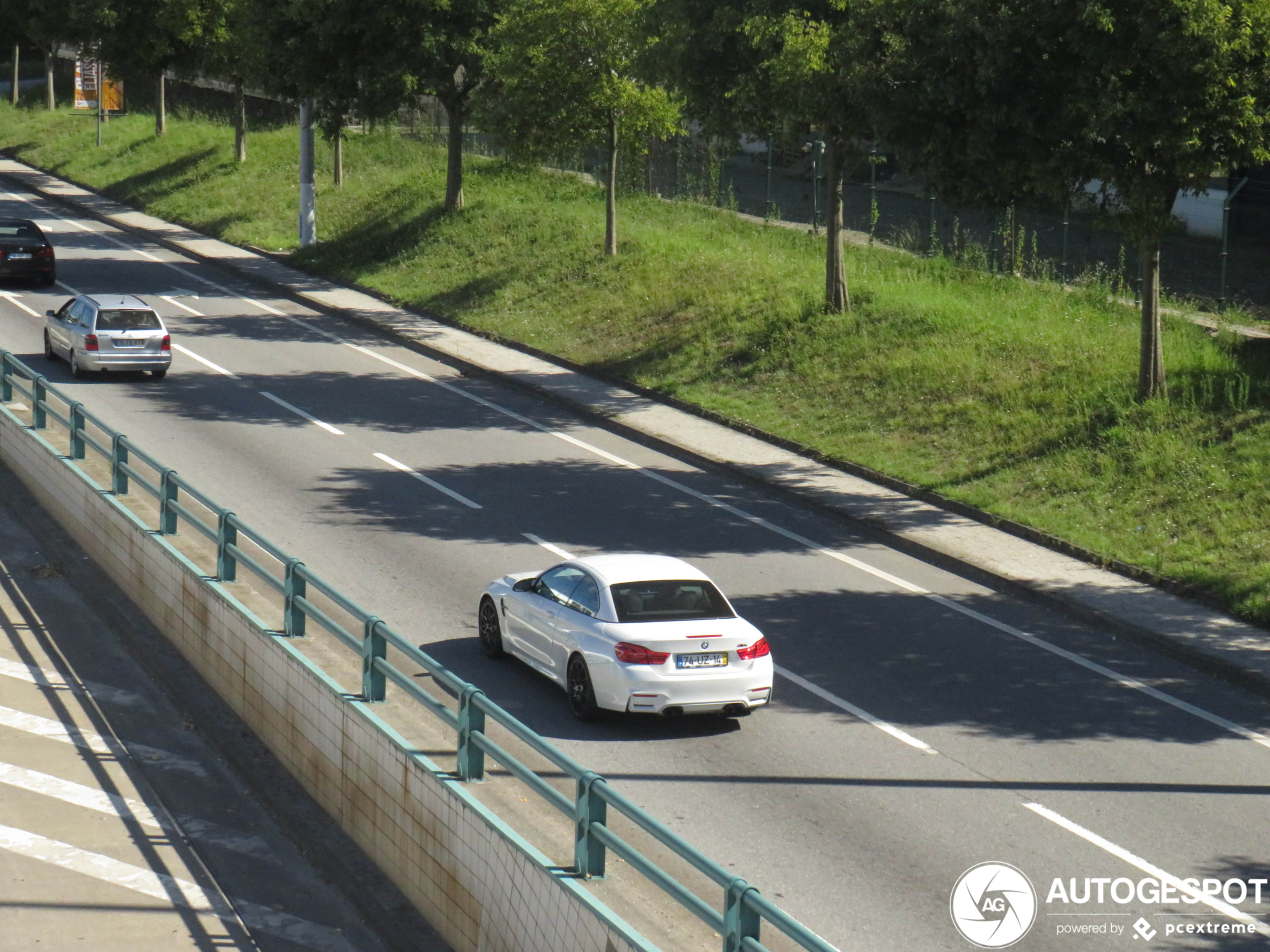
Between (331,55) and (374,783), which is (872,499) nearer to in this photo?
(374,783)

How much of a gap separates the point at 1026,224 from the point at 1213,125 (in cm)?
2077

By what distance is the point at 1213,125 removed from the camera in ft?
64.3

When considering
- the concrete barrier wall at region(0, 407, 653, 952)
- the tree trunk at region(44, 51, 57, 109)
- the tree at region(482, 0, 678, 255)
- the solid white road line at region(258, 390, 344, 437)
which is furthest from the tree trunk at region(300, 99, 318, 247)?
the tree trunk at region(44, 51, 57, 109)

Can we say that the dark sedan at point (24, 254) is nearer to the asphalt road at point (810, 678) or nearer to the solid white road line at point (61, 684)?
the asphalt road at point (810, 678)

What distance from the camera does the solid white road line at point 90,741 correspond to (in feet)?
40.4

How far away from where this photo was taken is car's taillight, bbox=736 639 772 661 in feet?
42.8

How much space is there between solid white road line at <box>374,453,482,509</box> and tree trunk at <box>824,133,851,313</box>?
1011cm

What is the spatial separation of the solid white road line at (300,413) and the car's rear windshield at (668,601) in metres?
11.8

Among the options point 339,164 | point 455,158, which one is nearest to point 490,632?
point 455,158

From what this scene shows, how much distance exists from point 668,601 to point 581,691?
1.14m

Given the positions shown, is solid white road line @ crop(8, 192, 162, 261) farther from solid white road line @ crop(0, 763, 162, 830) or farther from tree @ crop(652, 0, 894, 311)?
solid white road line @ crop(0, 763, 162, 830)

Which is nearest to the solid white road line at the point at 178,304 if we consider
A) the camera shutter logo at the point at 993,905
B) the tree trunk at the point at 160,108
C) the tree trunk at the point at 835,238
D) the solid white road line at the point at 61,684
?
the tree trunk at the point at 835,238

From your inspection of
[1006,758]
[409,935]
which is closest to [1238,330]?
[1006,758]

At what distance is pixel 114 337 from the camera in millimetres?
27047
